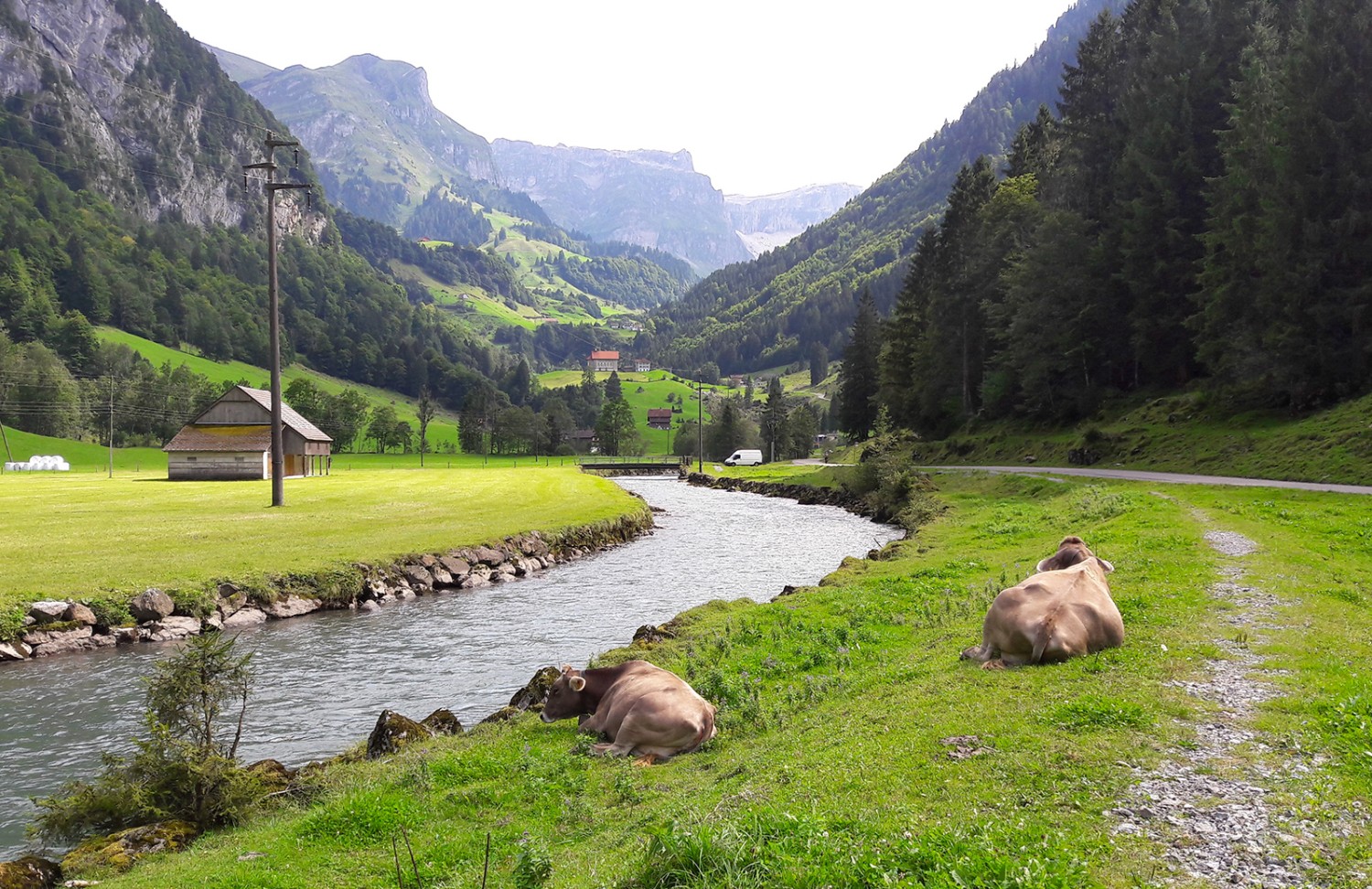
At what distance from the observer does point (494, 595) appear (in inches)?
1157

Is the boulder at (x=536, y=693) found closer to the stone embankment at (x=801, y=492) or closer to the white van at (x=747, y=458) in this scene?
the stone embankment at (x=801, y=492)

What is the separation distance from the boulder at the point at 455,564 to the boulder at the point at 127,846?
21230 mm

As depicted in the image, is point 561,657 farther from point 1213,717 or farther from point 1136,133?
point 1136,133

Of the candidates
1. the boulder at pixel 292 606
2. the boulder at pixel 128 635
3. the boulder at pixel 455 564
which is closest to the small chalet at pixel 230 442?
the boulder at pixel 455 564

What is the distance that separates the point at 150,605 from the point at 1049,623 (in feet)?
75.2

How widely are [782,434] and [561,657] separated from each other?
13792 cm

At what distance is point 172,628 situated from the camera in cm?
2205

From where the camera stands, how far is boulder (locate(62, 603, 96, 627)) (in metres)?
21.3

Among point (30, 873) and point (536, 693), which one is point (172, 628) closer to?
point (536, 693)

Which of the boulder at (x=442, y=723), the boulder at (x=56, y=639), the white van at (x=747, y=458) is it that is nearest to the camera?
the boulder at (x=442, y=723)

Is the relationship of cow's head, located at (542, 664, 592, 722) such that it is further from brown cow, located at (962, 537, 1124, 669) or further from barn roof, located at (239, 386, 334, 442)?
barn roof, located at (239, 386, 334, 442)

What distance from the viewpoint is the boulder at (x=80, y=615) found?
21266 millimetres

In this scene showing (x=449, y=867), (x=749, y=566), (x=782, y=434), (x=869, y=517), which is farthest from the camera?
(x=782, y=434)

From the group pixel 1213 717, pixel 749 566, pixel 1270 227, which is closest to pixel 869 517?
pixel 749 566
